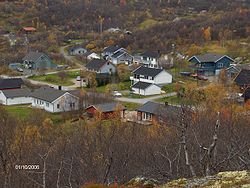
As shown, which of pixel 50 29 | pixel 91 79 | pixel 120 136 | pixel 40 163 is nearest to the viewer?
pixel 40 163

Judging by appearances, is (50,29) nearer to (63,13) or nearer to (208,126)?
(63,13)

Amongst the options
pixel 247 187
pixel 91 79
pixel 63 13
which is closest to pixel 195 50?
pixel 91 79

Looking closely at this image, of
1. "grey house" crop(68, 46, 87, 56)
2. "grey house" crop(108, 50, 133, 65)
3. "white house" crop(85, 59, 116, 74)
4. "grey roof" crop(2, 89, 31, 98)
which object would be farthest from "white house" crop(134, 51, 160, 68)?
"grey roof" crop(2, 89, 31, 98)

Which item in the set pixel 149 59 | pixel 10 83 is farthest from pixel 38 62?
pixel 149 59

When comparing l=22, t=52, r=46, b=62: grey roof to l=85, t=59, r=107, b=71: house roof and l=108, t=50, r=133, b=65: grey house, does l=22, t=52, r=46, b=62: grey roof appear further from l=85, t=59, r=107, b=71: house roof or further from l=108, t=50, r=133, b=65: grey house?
l=108, t=50, r=133, b=65: grey house

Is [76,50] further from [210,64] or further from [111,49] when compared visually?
[210,64]

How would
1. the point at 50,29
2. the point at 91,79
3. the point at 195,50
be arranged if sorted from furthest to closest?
the point at 50,29 < the point at 195,50 < the point at 91,79
